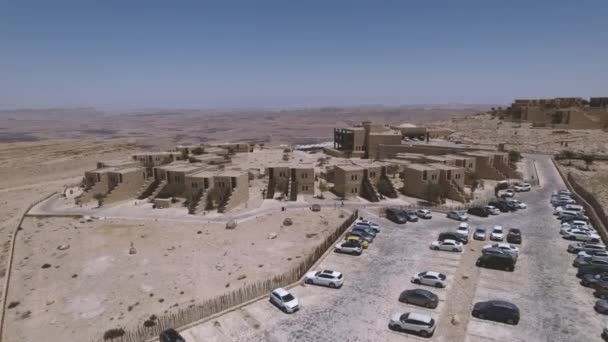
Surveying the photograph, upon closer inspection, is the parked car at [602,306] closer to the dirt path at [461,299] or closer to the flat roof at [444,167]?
the dirt path at [461,299]

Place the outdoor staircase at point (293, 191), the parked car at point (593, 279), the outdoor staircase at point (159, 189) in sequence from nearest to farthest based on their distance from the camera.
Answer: the parked car at point (593, 279)
the outdoor staircase at point (293, 191)
the outdoor staircase at point (159, 189)

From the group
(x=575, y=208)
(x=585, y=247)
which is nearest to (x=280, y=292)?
(x=585, y=247)

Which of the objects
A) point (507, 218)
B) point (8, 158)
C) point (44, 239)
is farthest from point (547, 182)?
point (8, 158)

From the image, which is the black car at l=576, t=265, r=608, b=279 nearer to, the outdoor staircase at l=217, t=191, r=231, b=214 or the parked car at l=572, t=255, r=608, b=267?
the parked car at l=572, t=255, r=608, b=267

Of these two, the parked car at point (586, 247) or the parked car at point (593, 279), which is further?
the parked car at point (586, 247)

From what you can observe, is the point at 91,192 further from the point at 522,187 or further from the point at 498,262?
the point at 522,187

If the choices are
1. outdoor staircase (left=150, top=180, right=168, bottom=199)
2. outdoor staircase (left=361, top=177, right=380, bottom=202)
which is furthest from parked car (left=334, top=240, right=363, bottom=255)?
outdoor staircase (left=150, top=180, right=168, bottom=199)

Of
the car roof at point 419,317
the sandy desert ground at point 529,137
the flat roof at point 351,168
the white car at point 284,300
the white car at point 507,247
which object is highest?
the sandy desert ground at point 529,137

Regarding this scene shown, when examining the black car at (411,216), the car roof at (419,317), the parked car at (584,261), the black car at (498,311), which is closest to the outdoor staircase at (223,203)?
the black car at (411,216)
